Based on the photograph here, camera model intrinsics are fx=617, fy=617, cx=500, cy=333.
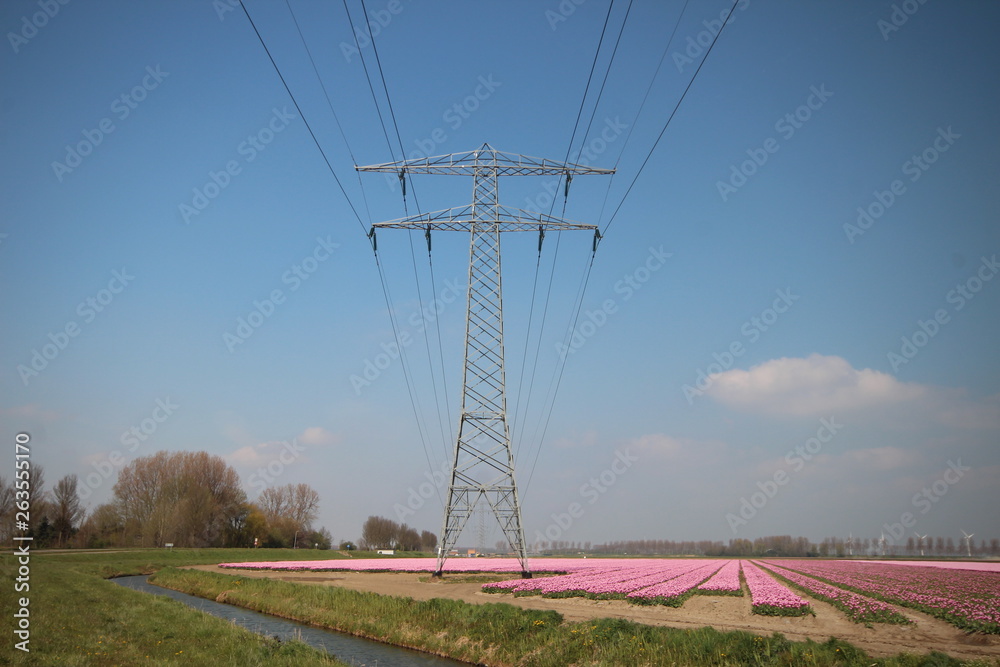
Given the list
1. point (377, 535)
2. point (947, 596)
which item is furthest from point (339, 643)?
point (377, 535)

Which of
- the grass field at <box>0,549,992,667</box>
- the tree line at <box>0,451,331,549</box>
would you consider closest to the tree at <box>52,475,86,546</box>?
the tree line at <box>0,451,331,549</box>

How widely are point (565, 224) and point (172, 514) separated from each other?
309 ft

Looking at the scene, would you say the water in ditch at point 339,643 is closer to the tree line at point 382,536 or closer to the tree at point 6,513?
the tree at point 6,513

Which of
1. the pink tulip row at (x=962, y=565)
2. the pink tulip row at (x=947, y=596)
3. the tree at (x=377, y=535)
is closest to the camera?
the pink tulip row at (x=947, y=596)

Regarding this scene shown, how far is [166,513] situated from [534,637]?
100135mm

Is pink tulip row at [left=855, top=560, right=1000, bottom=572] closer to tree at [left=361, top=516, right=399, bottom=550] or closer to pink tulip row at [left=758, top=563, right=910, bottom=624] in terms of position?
pink tulip row at [left=758, top=563, right=910, bottom=624]

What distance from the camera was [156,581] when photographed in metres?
50.8

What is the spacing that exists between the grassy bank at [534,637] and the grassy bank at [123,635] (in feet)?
16.7

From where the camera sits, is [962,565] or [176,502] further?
[176,502]

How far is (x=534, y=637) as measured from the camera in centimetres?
1952

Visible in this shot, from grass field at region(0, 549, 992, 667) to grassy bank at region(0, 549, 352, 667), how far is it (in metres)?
0.04

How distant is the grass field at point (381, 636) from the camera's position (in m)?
14.9

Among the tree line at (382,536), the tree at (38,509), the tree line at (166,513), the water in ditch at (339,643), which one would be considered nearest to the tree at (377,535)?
the tree line at (382,536)

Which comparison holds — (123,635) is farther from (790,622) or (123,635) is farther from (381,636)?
(790,622)
